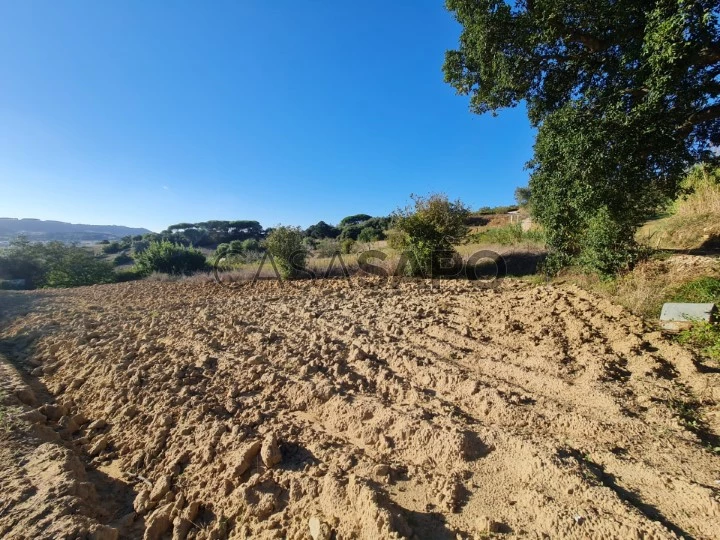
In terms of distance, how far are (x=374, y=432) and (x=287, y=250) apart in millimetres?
8759

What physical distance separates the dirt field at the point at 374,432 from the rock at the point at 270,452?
0.7 inches

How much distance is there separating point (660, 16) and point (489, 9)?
2.41m

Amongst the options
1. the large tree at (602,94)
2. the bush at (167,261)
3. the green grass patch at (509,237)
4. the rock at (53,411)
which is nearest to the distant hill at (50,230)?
the bush at (167,261)

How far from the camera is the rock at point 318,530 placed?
1.81 m

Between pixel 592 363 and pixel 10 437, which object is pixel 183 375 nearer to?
pixel 10 437

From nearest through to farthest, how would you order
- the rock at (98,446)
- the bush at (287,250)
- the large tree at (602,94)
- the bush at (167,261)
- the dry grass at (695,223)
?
the rock at (98,446)
the large tree at (602,94)
the dry grass at (695,223)
the bush at (287,250)
the bush at (167,261)

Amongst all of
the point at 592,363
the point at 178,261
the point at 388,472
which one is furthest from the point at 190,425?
the point at 178,261


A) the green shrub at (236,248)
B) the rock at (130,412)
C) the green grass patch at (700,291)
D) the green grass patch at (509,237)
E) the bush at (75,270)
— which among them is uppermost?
the green grass patch at (509,237)

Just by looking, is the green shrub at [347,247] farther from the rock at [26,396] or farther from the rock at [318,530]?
the rock at [318,530]

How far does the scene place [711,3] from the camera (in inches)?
151

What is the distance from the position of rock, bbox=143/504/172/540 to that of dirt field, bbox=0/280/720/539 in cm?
1

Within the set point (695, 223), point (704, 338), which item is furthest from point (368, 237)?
point (704, 338)

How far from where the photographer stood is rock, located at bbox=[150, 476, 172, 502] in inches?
90.7

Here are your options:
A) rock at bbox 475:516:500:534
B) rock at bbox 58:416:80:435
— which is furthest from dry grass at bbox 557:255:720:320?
rock at bbox 58:416:80:435
